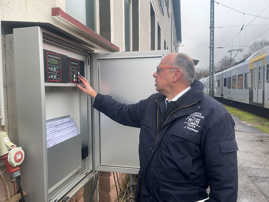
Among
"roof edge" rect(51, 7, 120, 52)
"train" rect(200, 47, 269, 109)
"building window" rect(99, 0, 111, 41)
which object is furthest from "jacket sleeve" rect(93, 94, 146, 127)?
"train" rect(200, 47, 269, 109)

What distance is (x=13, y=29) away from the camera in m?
1.48

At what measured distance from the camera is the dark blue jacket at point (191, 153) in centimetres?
157

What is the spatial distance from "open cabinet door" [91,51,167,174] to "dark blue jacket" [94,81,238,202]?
24.4 inches

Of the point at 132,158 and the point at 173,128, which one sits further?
the point at 132,158

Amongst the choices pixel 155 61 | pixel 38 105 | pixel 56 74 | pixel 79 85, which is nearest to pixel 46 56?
pixel 56 74

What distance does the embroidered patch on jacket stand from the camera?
5.25 ft

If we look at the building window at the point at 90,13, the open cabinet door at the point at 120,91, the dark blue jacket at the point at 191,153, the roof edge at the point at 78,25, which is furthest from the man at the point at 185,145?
the building window at the point at 90,13

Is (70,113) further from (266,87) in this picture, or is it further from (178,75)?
(266,87)

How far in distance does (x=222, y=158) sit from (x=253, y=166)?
4.23 m

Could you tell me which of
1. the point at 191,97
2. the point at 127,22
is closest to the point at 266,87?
the point at 127,22

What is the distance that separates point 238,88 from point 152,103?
1504cm

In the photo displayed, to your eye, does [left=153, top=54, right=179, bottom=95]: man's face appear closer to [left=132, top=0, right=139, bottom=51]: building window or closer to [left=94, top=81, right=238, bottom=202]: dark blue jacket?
[left=94, top=81, right=238, bottom=202]: dark blue jacket

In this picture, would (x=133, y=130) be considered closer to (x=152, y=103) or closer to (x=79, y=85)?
(x=152, y=103)

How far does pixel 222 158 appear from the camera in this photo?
1557 millimetres
